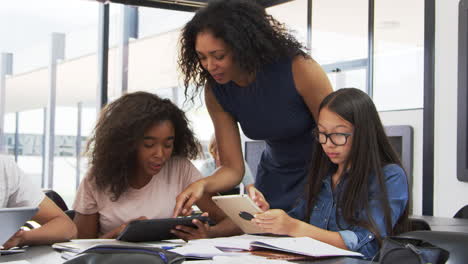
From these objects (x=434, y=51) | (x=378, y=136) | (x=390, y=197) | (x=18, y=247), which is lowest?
(x=18, y=247)

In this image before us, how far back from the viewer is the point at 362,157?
1.71 metres

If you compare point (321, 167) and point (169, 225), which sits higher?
point (321, 167)

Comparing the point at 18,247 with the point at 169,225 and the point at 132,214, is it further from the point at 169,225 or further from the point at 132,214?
the point at 132,214

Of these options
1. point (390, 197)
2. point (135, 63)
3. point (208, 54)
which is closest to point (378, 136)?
point (390, 197)

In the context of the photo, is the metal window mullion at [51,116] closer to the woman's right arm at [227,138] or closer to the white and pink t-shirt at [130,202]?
the white and pink t-shirt at [130,202]

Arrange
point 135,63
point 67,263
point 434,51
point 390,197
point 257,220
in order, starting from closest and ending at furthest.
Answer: point 67,263
point 257,220
point 390,197
point 434,51
point 135,63

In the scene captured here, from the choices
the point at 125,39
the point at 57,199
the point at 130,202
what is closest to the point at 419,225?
the point at 130,202

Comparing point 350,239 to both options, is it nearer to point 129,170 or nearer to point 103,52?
point 129,170

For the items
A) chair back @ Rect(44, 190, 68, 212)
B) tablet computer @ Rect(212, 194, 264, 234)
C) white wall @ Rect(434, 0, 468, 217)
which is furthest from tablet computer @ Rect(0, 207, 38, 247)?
white wall @ Rect(434, 0, 468, 217)

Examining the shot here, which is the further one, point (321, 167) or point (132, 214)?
point (132, 214)

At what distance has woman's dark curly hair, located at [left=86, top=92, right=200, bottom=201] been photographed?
82.7 inches

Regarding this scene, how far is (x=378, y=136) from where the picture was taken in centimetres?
176

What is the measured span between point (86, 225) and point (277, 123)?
0.77 meters

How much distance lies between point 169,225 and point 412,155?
2.21 m
